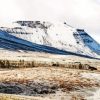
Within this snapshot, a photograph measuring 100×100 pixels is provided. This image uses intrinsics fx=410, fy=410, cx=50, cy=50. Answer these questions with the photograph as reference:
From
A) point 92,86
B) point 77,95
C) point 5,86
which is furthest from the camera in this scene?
point 92,86

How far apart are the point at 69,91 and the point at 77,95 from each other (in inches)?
126

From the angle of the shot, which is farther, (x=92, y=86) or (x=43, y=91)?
(x=92, y=86)

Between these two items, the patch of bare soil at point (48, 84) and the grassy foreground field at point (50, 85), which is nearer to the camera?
the grassy foreground field at point (50, 85)

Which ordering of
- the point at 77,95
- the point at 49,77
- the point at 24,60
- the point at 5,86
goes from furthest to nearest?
the point at 24,60, the point at 49,77, the point at 5,86, the point at 77,95

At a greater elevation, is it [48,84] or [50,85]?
[48,84]

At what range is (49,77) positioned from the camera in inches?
2469

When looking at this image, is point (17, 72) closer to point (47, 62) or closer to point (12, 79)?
point (12, 79)

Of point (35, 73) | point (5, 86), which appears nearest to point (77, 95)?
point (5, 86)

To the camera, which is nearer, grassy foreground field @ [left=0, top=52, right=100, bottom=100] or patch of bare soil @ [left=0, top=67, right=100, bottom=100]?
grassy foreground field @ [left=0, top=52, right=100, bottom=100]

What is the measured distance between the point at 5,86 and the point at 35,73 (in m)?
12.6

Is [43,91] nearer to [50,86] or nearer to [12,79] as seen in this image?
[50,86]

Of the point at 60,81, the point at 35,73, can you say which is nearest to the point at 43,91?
the point at 60,81

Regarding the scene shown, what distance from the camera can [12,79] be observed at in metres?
59.4

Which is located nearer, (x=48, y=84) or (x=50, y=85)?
(x=50, y=85)
